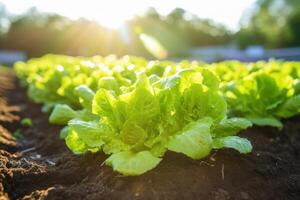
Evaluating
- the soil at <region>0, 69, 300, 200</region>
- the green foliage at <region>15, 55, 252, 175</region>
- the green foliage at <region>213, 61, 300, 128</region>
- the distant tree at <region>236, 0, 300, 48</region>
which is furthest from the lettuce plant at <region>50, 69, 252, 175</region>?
the distant tree at <region>236, 0, 300, 48</region>

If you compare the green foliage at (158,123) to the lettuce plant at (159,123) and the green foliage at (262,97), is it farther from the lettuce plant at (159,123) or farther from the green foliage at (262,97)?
the green foliage at (262,97)

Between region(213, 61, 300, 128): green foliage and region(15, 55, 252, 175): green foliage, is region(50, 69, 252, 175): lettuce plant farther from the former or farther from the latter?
region(213, 61, 300, 128): green foliage

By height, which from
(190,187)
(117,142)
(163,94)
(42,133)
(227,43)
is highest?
(163,94)

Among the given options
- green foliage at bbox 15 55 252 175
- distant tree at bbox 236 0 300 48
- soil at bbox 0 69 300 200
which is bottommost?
distant tree at bbox 236 0 300 48

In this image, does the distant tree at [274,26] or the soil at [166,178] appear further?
the distant tree at [274,26]

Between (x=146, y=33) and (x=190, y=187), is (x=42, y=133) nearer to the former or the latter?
(x=190, y=187)

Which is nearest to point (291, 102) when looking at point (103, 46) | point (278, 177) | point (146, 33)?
point (278, 177)

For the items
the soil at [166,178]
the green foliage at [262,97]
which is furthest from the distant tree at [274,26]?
the soil at [166,178]

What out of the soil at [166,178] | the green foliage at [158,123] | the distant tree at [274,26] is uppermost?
the green foliage at [158,123]
